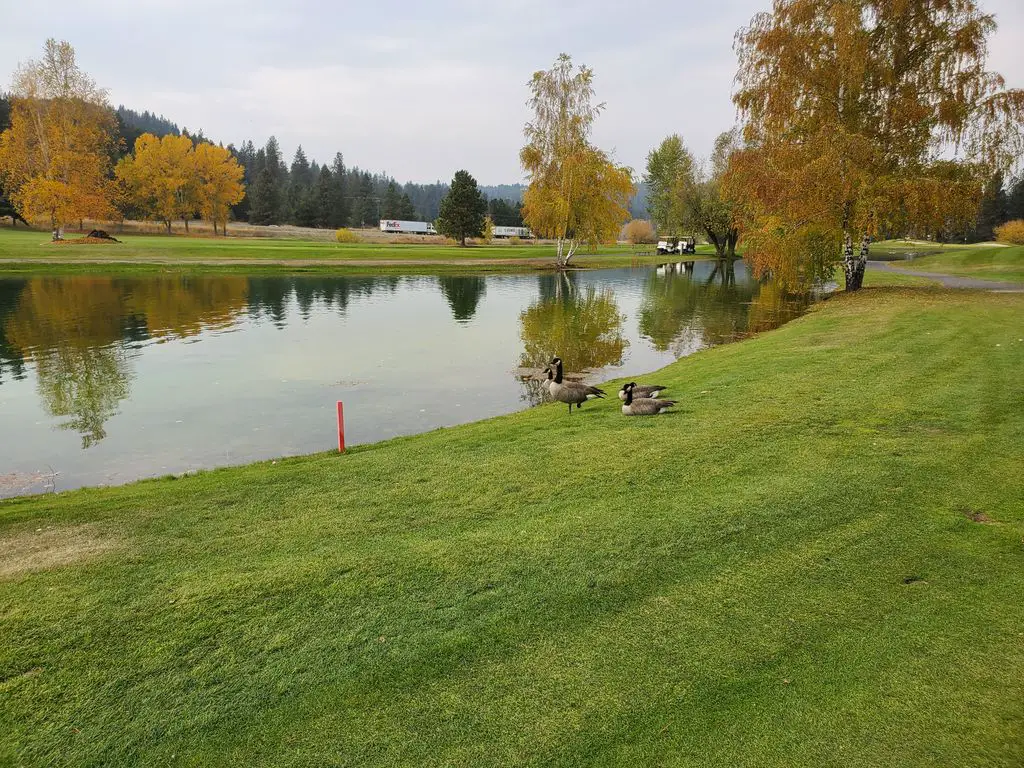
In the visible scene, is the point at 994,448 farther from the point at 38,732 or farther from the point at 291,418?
the point at 291,418

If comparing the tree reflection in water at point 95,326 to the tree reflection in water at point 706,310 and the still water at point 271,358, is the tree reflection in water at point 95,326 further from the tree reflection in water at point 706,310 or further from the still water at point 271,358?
the tree reflection in water at point 706,310

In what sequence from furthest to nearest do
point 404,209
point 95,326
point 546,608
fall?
1. point 404,209
2. point 95,326
3. point 546,608

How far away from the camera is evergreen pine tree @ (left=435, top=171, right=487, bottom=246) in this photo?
9350 centimetres

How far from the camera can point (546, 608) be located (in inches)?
222

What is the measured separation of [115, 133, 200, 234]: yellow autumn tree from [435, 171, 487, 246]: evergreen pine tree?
38.8 metres

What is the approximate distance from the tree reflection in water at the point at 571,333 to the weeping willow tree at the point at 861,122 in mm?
9529

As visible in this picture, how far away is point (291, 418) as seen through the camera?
46.9 ft

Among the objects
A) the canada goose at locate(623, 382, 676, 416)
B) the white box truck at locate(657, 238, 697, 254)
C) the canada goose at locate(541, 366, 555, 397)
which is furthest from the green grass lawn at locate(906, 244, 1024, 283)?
the canada goose at locate(623, 382, 676, 416)

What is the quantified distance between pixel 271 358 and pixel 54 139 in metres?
63.1

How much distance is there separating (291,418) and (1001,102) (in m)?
34.4

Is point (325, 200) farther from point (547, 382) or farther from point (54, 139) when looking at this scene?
point (547, 382)

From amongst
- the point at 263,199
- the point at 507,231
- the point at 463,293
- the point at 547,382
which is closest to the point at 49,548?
the point at 547,382

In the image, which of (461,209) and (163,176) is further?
(461,209)

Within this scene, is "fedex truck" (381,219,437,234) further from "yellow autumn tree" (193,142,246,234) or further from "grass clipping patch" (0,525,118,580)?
"grass clipping patch" (0,525,118,580)
